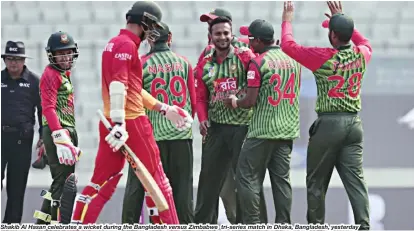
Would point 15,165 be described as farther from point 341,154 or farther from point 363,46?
point 363,46

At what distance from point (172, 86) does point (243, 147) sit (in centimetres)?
92

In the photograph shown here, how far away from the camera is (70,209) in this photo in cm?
969

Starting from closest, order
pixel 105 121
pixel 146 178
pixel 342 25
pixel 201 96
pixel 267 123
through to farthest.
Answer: pixel 105 121, pixel 146 178, pixel 342 25, pixel 267 123, pixel 201 96

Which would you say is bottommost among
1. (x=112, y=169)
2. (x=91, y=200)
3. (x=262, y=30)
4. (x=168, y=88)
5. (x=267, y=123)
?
(x=91, y=200)

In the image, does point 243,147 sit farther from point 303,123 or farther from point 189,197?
point 303,123

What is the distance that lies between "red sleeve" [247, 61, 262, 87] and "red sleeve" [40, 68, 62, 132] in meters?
1.76

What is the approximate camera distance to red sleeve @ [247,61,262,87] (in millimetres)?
9734

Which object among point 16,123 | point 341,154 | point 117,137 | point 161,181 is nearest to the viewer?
point 117,137

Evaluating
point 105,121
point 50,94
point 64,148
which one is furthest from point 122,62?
point 50,94

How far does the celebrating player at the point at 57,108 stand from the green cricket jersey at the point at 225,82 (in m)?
1.30

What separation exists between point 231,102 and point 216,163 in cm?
71

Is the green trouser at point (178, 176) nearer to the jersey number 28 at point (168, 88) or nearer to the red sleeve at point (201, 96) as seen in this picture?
the red sleeve at point (201, 96)

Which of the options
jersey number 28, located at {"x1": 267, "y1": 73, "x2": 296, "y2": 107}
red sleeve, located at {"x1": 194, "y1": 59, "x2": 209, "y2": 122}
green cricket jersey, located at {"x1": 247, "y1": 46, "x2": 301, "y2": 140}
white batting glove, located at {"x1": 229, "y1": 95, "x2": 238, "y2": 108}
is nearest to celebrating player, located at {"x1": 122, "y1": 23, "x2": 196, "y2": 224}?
red sleeve, located at {"x1": 194, "y1": 59, "x2": 209, "y2": 122}

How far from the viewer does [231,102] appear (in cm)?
999
